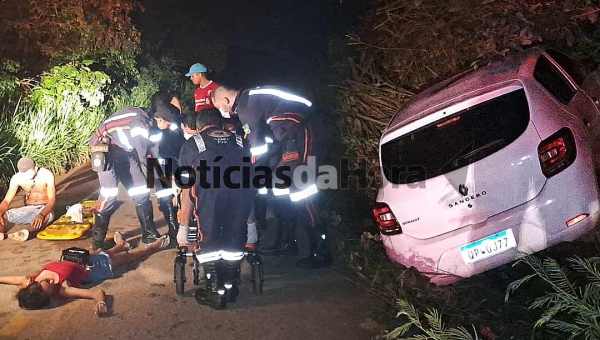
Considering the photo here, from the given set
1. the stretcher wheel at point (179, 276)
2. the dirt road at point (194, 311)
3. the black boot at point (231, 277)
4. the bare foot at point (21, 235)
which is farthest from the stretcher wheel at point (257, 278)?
the bare foot at point (21, 235)

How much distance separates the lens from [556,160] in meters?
4.19

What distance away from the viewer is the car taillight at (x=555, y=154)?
418cm

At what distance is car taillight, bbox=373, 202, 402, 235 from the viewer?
15.6ft

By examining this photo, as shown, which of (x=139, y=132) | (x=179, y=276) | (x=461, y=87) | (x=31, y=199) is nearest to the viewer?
(x=461, y=87)

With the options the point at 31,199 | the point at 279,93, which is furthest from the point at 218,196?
the point at 31,199

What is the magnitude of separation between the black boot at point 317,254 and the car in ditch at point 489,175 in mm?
1296

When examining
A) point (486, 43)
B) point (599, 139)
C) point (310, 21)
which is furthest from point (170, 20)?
point (599, 139)

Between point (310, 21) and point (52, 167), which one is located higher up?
point (310, 21)

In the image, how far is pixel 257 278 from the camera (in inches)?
211

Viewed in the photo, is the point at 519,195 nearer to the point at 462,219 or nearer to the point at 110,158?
the point at 462,219

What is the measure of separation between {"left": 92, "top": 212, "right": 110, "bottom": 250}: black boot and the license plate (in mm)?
3958

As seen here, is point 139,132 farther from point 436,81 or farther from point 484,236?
point 484,236

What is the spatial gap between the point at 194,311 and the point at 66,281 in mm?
Answer: 1163

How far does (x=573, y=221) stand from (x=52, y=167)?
820cm
